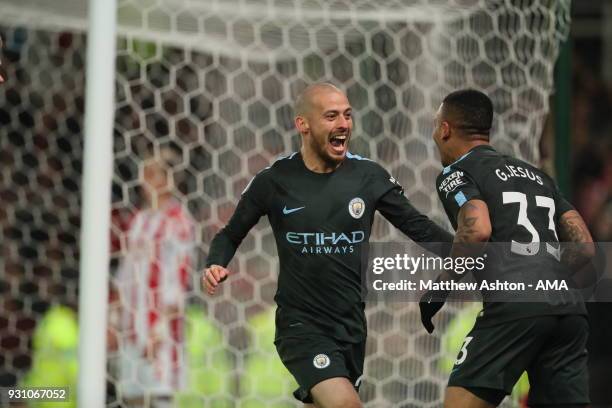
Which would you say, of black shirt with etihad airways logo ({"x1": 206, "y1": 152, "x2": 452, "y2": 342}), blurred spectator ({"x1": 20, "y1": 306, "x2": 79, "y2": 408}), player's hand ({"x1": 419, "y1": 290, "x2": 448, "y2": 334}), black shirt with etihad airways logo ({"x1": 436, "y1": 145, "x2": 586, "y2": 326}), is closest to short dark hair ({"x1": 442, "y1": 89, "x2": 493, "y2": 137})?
black shirt with etihad airways logo ({"x1": 436, "y1": 145, "x2": 586, "y2": 326})

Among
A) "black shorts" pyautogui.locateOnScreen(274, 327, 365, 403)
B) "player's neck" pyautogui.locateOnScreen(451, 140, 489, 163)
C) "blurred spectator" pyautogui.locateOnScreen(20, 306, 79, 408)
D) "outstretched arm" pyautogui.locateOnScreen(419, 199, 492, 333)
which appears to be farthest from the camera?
"blurred spectator" pyautogui.locateOnScreen(20, 306, 79, 408)

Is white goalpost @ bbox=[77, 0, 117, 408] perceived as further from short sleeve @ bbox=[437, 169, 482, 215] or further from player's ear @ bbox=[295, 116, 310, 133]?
short sleeve @ bbox=[437, 169, 482, 215]

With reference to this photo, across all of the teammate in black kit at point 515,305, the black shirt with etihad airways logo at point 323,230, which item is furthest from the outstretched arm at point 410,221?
the teammate in black kit at point 515,305

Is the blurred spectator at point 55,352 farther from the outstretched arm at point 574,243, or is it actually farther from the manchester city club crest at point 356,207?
the outstretched arm at point 574,243

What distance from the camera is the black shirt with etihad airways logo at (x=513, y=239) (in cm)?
338

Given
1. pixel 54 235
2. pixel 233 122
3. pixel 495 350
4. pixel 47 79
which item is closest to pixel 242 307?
pixel 233 122

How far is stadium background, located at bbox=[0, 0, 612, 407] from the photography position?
4961mm

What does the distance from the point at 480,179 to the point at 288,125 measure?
2.03 m

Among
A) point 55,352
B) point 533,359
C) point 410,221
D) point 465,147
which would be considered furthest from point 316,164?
point 55,352

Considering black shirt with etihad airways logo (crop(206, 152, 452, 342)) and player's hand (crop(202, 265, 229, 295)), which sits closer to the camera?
player's hand (crop(202, 265, 229, 295))

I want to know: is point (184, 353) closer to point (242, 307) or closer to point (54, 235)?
point (242, 307)

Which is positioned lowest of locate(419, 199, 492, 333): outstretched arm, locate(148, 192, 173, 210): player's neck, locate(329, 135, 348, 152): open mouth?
locate(419, 199, 492, 333): outstretched arm

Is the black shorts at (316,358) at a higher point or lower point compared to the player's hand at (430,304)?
lower

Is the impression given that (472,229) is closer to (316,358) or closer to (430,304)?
(430,304)
